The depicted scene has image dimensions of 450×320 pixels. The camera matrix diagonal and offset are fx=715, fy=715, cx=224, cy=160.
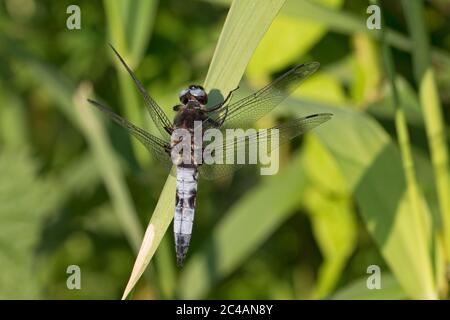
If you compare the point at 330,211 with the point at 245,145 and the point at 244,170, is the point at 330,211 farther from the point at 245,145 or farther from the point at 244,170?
the point at 244,170

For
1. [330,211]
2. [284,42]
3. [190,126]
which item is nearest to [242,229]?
[330,211]

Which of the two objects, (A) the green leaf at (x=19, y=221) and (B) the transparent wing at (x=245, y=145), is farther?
(A) the green leaf at (x=19, y=221)

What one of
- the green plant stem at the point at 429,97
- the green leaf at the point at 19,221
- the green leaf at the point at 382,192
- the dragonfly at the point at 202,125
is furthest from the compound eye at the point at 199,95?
the green leaf at the point at 19,221

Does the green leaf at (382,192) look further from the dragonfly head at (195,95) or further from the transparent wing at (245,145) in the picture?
the dragonfly head at (195,95)

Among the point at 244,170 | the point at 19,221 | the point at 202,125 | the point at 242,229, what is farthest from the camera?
the point at 244,170
